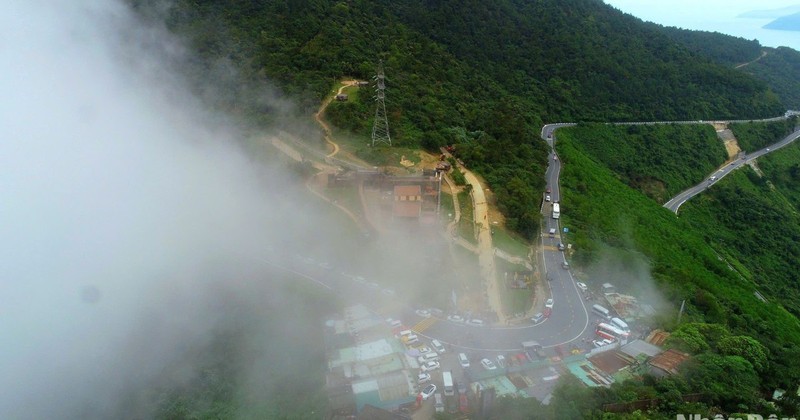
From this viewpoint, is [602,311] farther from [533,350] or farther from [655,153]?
[655,153]

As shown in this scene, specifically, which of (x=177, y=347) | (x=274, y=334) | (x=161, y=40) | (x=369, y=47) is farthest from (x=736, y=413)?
(x=161, y=40)

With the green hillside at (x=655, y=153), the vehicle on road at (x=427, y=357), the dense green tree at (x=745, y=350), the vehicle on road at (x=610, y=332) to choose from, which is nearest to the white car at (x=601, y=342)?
the vehicle on road at (x=610, y=332)

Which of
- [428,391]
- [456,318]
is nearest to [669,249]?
[456,318]

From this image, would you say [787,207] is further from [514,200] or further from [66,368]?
[66,368]

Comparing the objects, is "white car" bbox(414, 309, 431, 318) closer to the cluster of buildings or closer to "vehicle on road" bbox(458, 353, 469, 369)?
the cluster of buildings

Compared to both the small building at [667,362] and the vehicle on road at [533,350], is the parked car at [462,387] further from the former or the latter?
the small building at [667,362]
